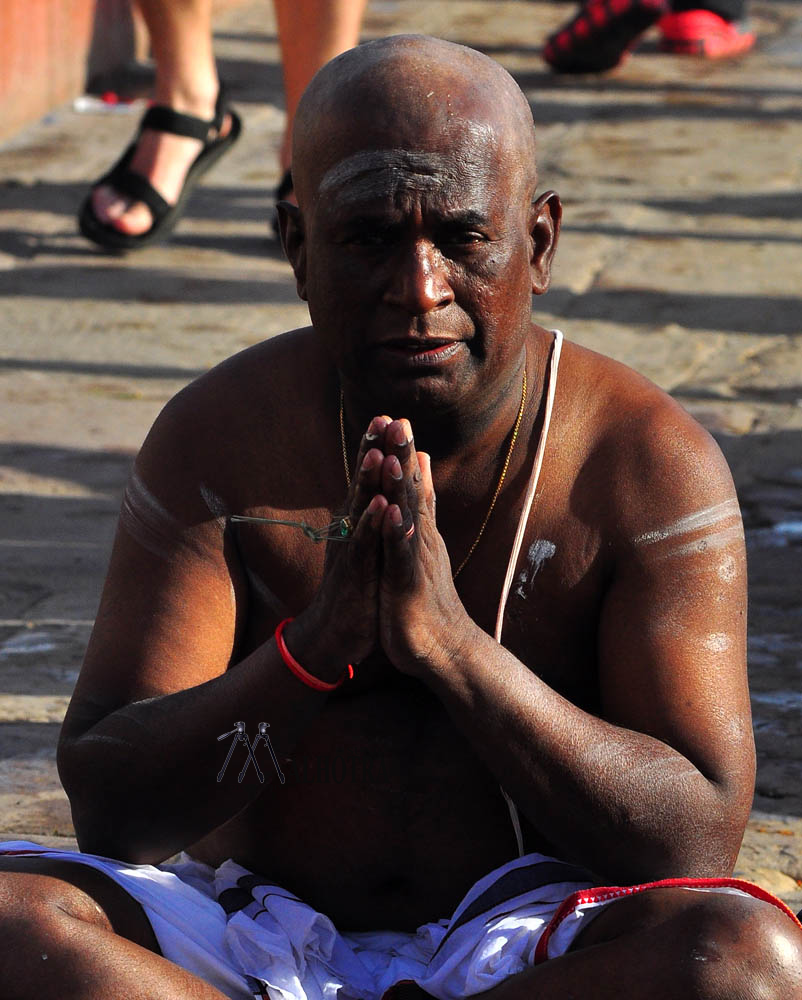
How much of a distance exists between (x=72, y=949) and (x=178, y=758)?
253mm

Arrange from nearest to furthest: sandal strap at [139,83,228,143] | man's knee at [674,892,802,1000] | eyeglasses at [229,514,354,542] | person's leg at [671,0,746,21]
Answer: man's knee at [674,892,802,1000] < eyeglasses at [229,514,354,542] < sandal strap at [139,83,228,143] < person's leg at [671,0,746,21]

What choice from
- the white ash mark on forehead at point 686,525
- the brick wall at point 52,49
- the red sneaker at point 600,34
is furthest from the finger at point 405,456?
the red sneaker at point 600,34

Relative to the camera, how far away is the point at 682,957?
6.04ft

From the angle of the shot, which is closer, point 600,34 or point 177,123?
point 177,123

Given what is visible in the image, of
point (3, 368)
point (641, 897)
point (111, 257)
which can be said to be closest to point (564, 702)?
point (641, 897)

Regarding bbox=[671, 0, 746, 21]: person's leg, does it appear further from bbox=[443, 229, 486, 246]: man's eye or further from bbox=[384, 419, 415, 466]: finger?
bbox=[384, 419, 415, 466]: finger

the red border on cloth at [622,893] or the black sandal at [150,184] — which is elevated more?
the red border on cloth at [622,893]

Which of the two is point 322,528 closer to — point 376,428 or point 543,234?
point 376,428

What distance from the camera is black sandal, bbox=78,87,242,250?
5711 millimetres

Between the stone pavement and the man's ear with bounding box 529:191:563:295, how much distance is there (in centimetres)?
99

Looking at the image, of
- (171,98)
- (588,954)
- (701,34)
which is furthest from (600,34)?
(588,954)

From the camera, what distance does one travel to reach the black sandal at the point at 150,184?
571cm

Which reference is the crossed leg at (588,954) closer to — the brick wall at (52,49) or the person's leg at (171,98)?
the person's leg at (171,98)

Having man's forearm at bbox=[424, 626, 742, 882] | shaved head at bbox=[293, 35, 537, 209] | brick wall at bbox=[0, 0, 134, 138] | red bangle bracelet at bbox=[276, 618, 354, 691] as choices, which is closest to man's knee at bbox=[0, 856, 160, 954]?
red bangle bracelet at bbox=[276, 618, 354, 691]
